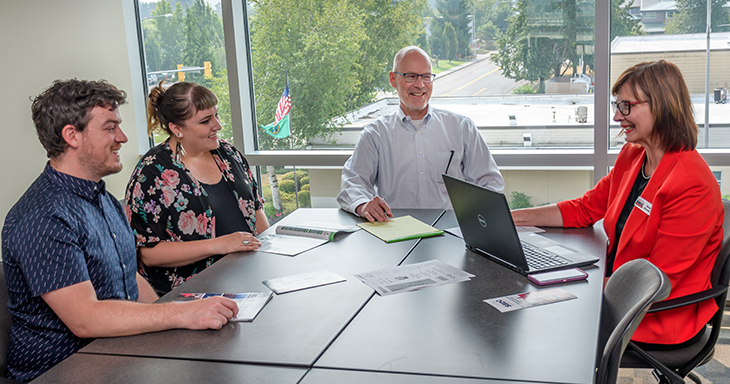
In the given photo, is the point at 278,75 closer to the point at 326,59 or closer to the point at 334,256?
the point at 326,59

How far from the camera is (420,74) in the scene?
3.28m

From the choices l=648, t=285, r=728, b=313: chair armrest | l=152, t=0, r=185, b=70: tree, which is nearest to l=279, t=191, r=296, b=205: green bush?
l=152, t=0, r=185, b=70: tree

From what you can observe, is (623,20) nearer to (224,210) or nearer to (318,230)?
(318,230)

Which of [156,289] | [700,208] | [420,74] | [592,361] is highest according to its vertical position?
[420,74]

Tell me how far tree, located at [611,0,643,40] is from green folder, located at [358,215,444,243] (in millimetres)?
2057

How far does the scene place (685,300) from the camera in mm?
1861

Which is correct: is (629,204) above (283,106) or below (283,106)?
below

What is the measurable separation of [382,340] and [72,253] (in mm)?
876

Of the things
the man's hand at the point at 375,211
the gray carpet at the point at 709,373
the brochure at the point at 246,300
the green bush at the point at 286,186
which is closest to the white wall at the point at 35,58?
the green bush at the point at 286,186

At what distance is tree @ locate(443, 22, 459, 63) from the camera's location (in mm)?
4004

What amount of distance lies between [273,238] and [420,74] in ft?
4.70

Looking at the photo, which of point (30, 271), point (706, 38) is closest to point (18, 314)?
point (30, 271)

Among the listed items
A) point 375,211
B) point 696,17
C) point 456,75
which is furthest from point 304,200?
point 696,17

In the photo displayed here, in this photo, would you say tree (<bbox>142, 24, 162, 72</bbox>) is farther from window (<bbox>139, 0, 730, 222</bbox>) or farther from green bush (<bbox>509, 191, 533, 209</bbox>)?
green bush (<bbox>509, 191, 533, 209</bbox>)
